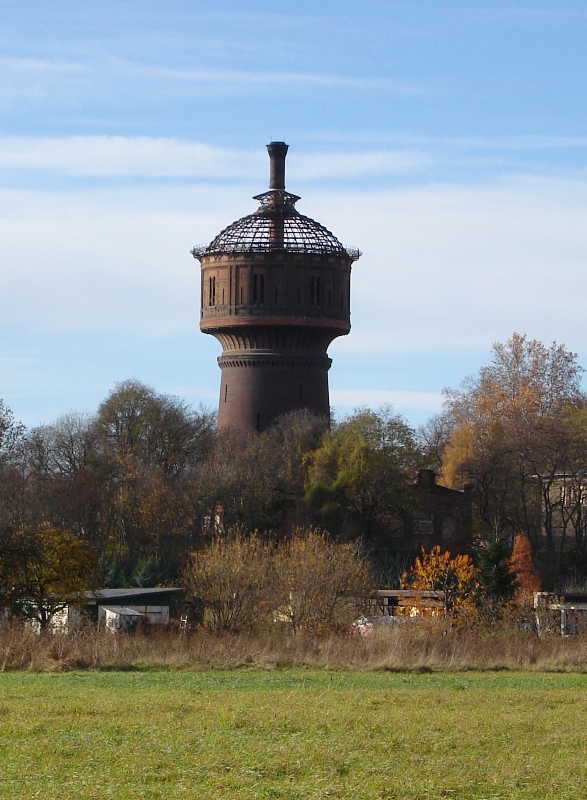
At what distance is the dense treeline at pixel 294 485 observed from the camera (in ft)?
174

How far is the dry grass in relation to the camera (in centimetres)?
2094

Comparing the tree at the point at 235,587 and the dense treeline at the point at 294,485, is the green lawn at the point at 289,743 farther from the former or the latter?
the dense treeline at the point at 294,485

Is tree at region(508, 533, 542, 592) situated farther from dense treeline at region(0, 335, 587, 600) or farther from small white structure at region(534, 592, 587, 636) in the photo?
small white structure at region(534, 592, 587, 636)

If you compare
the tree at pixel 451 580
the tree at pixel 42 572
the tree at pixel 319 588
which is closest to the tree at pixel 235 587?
the tree at pixel 319 588

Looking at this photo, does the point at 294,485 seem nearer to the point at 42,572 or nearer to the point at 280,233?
the point at 280,233

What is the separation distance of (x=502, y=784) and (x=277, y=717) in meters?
3.20

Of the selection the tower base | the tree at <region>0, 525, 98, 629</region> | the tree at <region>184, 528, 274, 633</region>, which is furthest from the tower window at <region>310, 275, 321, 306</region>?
the tree at <region>0, 525, 98, 629</region>

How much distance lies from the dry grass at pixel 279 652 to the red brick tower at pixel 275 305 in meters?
34.7

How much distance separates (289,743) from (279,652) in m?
9.10

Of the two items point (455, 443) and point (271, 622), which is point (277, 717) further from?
point (455, 443)

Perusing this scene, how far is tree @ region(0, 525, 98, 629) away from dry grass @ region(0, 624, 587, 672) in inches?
389

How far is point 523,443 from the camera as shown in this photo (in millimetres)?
58031

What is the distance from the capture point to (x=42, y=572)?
35000mm

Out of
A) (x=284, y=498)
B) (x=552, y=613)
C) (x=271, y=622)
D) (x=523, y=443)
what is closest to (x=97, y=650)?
(x=271, y=622)
